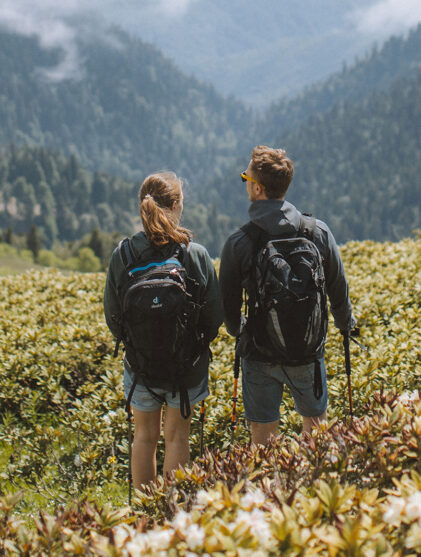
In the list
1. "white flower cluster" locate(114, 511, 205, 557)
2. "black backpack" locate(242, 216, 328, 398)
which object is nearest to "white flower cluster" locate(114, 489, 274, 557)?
"white flower cluster" locate(114, 511, 205, 557)

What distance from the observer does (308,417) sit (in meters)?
4.18

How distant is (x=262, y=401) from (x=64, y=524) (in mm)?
1911

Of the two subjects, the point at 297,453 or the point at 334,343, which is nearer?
the point at 297,453

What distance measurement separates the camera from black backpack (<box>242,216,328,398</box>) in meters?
3.62

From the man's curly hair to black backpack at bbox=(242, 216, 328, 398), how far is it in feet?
1.06

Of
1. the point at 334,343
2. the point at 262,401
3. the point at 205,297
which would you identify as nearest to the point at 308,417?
the point at 262,401

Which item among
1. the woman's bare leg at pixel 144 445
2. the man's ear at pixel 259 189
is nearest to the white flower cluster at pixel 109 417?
the woman's bare leg at pixel 144 445

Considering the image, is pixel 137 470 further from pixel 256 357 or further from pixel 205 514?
pixel 205 514

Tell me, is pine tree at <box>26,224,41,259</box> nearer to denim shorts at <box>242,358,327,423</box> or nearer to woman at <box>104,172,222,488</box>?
woman at <box>104,172,222,488</box>

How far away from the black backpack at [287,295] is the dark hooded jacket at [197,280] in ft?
1.24

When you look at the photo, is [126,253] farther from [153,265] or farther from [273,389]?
[273,389]

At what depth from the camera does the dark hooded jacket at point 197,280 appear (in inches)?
156

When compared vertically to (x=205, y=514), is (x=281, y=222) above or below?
above

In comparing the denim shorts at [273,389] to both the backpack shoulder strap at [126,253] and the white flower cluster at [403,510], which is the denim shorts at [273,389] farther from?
the white flower cluster at [403,510]
